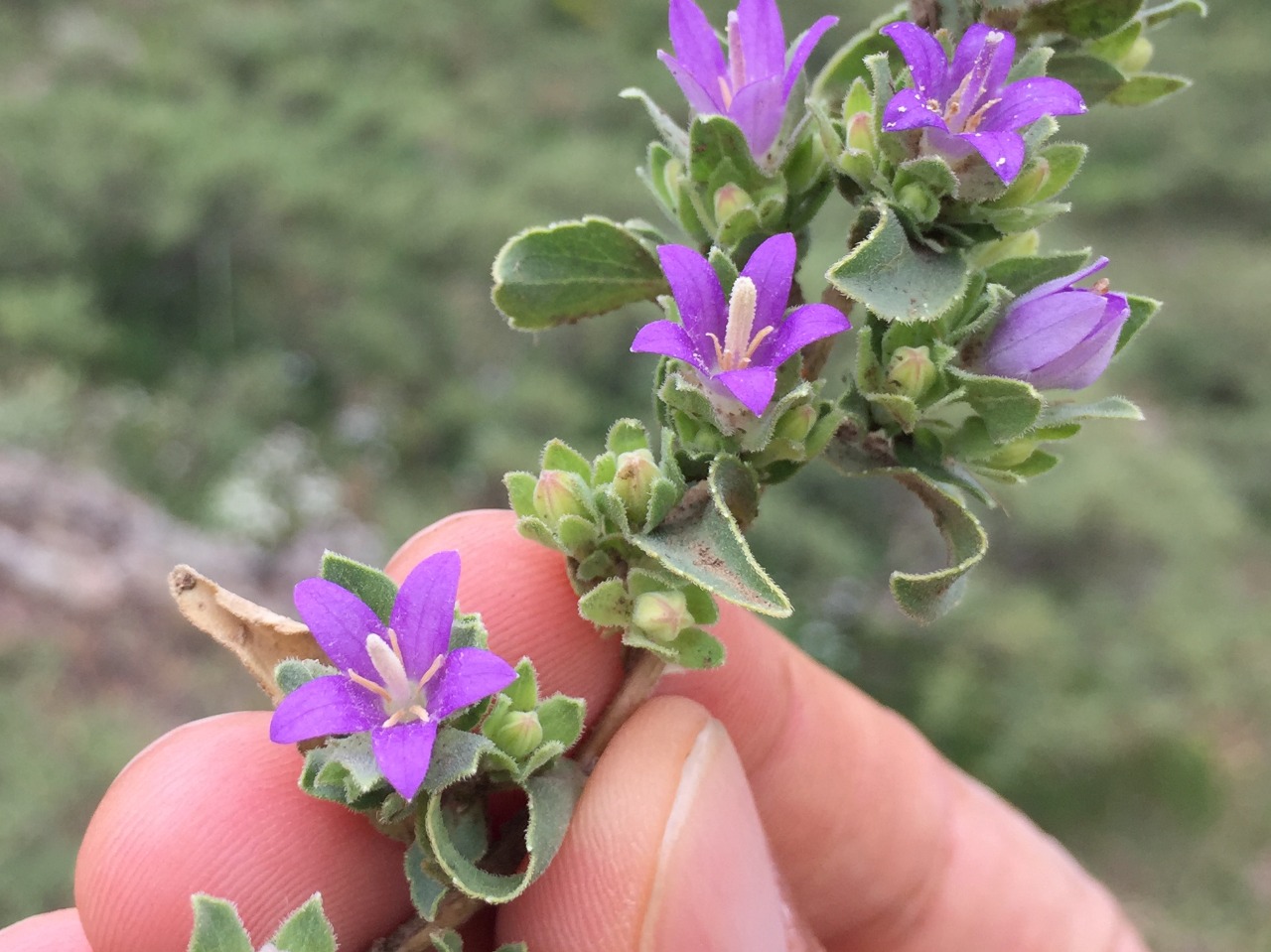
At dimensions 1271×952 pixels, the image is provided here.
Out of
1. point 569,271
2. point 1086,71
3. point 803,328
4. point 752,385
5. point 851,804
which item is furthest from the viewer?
point 851,804

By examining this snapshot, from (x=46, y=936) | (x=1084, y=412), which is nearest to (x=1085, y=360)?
(x=1084, y=412)

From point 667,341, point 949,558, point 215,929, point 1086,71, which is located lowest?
point 215,929

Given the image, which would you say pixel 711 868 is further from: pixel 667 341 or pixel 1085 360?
pixel 1085 360

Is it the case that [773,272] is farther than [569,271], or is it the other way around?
[569,271]

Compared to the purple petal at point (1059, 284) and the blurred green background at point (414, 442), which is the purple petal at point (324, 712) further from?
the blurred green background at point (414, 442)

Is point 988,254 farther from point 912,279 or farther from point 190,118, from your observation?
point 190,118

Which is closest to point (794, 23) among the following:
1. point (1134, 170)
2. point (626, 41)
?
point (626, 41)

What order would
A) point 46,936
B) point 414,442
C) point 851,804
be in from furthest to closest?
point 414,442 → point 851,804 → point 46,936

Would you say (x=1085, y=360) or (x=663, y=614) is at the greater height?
(x=1085, y=360)
